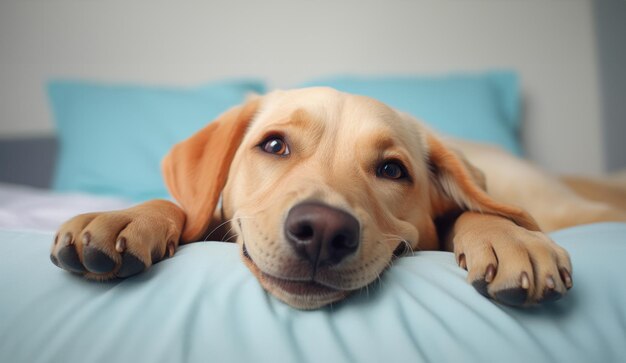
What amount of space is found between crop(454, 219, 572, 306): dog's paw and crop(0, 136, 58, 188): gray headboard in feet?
15.0

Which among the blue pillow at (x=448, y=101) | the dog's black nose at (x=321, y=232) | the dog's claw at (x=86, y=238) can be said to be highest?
the dog's claw at (x=86, y=238)

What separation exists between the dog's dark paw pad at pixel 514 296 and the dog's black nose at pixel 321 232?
39 centimetres

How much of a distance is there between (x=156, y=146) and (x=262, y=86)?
1480mm

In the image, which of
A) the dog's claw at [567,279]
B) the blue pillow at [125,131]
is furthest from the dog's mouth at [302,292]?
the blue pillow at [125,131]

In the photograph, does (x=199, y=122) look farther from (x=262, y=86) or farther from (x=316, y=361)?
(x=316, y=361)

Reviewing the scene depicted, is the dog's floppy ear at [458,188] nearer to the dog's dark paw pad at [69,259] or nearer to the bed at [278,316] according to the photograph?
the bed at [278,316]

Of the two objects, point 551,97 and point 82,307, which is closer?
point 82,307

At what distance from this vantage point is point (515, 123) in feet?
14.2

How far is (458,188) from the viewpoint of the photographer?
181cm

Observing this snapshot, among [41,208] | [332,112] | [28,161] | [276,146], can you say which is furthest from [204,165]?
[28,161]

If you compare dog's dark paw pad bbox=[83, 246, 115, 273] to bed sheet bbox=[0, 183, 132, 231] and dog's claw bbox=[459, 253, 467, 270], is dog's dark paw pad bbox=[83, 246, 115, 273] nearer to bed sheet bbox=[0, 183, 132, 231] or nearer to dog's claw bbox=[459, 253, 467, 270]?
bed sheet bbox=[0, 183, 132, 231]

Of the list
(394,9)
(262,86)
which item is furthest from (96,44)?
(394,9)

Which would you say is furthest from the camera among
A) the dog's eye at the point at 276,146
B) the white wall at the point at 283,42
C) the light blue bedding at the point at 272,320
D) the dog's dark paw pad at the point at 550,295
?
the white wall at the point at 283,42

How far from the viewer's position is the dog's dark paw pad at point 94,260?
1068 millimetres
